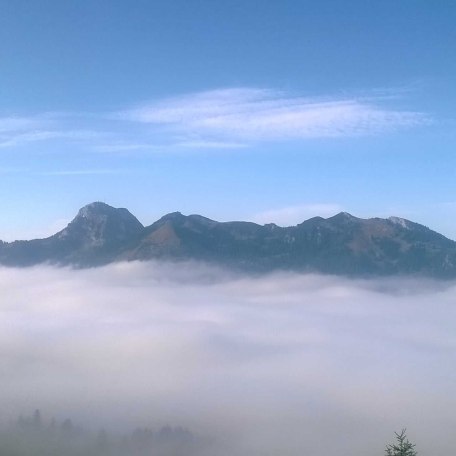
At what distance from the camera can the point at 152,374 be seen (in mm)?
180375

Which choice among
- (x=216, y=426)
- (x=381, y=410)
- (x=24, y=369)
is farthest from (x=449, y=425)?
(x=24, y=369)

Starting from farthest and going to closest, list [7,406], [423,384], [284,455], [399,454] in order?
1. [423,384]
2. [7,406]
3. [284,455]
4. [399,454]

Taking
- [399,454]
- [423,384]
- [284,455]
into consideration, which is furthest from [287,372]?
[399,454]

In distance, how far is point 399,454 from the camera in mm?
47406

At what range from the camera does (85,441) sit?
11669cm

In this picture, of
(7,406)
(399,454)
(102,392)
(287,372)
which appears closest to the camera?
(399,454)

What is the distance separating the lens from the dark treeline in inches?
4409

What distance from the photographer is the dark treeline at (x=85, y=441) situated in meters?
112

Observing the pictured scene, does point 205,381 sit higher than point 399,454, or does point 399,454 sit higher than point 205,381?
point 399,454

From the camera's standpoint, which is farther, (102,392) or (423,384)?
(423,384)

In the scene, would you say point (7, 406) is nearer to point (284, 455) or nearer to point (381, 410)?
point (284, 455)

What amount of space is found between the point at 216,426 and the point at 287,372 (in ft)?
199

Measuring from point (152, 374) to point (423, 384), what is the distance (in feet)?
260

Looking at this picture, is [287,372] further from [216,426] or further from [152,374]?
[216,426]
